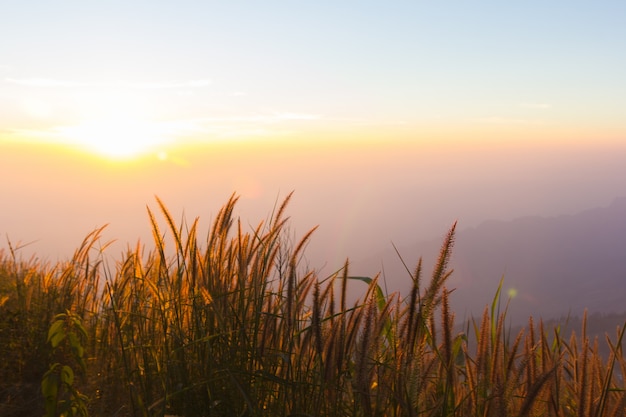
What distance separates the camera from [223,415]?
212 centimetres

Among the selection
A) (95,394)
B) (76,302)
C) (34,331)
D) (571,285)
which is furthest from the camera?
(571,285)

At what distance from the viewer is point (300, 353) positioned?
6.36ft

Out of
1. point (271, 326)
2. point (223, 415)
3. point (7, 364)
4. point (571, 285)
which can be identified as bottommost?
point (571, 285)

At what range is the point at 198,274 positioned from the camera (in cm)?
239

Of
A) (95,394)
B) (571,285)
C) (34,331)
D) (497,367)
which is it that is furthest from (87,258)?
(571,285)

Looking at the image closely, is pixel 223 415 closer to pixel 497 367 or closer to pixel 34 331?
pixel 497 367

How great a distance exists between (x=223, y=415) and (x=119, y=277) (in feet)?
4.69

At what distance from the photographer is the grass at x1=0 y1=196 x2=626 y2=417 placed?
175 cm

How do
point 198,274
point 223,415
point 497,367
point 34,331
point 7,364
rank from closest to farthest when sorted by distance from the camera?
point 497,367, point 223,415, point 198,274, point 7,364, point 34,331

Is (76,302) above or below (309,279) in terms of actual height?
below

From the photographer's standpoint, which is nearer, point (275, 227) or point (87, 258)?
point (275, 227)

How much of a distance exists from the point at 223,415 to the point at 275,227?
0.71 m

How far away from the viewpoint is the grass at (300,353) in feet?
5.74

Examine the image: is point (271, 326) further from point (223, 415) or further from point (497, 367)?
point (497, 367)
